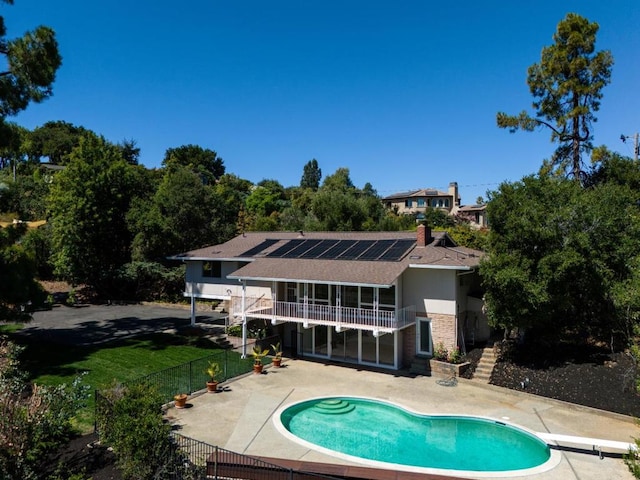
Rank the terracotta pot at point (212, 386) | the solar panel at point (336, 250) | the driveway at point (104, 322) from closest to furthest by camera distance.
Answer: the terracotta pot at point (212, 386) → the solar panel at point (336, 250) → the driveway at point (104, 322)

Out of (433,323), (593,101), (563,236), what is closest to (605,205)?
(563,236)

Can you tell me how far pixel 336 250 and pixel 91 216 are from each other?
2425 centimetres

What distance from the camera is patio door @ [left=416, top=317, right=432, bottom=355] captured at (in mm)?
21219

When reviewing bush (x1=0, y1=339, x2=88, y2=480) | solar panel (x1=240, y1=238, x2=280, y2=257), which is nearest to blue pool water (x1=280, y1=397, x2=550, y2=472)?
bush (x1=0, y1=339, x2=88, y2=480)

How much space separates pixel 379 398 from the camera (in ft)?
56.7

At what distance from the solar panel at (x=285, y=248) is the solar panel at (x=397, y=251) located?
21.5ft

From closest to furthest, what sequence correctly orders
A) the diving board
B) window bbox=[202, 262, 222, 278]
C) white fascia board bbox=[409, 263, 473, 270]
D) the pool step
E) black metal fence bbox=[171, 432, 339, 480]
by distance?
black metal fence bbox=[171, 432, 339, 480], the diving board, the pool step, white fascia board bbox=[409, 263, 473, 270], window bbox=[202, 262, 222, 278]

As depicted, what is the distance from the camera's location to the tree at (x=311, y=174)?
12570 cm

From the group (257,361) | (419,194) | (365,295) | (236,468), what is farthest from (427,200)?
(236,468)

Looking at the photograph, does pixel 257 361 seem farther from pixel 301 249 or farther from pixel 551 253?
pixel 551 253

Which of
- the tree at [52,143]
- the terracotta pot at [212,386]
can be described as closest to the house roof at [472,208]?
the terracotta pot at [212,386]

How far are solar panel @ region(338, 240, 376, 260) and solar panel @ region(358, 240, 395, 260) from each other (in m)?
0.36

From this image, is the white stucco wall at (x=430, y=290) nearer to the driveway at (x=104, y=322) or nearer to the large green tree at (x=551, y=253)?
the large green tree at (x=551, y=253)

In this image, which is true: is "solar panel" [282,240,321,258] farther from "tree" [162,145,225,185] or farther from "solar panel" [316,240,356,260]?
"tree" [162,145,225,185]
